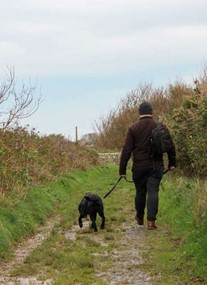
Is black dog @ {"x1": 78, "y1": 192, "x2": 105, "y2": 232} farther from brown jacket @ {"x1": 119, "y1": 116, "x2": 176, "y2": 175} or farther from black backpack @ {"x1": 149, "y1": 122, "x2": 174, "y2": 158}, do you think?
black backpack @ {"x1": 149, "y1": 122, "x2": 174, "y2": 158}

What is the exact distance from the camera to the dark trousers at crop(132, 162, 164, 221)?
922 cm

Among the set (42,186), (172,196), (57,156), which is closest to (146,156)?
(172,196)

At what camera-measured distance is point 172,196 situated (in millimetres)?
11258

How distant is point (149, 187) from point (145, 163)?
444 millimetres

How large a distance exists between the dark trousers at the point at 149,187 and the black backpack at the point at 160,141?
306 mm

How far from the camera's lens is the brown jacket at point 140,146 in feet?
30.8

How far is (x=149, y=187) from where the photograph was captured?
9.34m

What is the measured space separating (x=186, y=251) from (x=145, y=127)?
3106mm

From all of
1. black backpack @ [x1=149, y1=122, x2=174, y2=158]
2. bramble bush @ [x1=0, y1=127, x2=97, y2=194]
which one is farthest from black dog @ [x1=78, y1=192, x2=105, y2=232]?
bramble bush @ [x1=0, y1=127, x2=97, y2=194]

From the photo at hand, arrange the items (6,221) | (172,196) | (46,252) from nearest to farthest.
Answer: (46,252), (6,221), (172,196)

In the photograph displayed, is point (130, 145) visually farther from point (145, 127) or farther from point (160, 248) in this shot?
point (160, 248)

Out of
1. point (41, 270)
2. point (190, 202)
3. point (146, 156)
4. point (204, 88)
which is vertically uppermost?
point (204, 88)

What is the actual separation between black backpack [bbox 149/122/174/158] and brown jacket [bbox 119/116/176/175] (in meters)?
0.16

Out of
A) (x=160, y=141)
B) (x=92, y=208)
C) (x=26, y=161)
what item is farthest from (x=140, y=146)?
(x=26, y=161)
